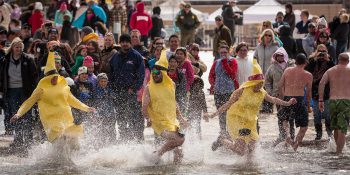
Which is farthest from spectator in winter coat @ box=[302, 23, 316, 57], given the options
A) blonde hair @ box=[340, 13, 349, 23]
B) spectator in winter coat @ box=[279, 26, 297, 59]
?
blonde hair @ box=[340, 13, 349, 23]

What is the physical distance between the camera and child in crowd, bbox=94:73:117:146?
1798 cm

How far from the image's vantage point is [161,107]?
1573 centimetres

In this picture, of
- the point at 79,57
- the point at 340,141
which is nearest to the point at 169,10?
the point at 79,57

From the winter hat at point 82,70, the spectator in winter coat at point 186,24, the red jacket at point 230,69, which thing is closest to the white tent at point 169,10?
the spectator in winter coat at point 186,24

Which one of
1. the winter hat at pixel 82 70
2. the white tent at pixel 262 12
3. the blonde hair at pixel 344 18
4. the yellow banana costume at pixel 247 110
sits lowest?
the white tent at pixel 262 12

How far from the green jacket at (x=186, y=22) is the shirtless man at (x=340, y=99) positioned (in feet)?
38.7

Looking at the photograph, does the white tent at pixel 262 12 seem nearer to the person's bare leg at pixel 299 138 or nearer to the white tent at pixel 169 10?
the white tent at pixel 169 10

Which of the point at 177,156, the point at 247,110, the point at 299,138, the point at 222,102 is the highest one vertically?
the point at 247,110

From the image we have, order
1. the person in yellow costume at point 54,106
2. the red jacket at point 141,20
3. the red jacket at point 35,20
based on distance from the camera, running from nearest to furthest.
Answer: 1. the person in yellow costume at point 54,106
2. the red jacket at point 141,20
3. the red jacket at point 35,20

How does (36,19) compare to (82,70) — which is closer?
(82,70)

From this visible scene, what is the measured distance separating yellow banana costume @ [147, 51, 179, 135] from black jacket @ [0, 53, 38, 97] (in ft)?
9.77

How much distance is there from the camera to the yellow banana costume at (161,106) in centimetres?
1570

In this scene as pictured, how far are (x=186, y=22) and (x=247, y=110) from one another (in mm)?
13053

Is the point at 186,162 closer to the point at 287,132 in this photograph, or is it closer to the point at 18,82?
the point at 287,132
